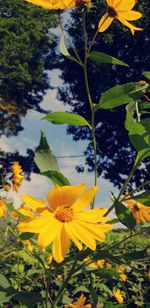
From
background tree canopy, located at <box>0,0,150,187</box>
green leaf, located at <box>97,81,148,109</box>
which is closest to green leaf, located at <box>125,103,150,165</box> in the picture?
green leaf, located at <box>97,81,148,109</box>

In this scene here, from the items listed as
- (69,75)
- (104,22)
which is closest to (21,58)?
(69,75)

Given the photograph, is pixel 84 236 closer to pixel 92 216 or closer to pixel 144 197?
pixel 92 216

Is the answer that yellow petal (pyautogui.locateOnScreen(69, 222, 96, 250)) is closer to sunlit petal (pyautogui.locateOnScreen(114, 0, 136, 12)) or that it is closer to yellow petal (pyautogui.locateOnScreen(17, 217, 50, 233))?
yellow petal (pyautogui.locateOnScreen(17, 217, 50, 233))

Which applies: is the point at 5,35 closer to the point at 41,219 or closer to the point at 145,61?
the point at 145,61

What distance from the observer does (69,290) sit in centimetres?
350

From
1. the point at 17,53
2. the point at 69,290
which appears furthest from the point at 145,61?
the point at 69,290

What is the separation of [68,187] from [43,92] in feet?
72.2

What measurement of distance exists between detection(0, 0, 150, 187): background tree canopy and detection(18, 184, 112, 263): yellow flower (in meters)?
19.3

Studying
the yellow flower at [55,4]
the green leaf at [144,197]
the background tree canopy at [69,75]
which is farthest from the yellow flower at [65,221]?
the background tree canopy at [69,75]

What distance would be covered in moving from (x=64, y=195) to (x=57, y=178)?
7 cm

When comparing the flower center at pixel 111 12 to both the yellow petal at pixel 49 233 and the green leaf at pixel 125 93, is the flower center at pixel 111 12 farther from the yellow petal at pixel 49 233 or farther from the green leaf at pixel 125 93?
the yellow petal at pixel 49 233

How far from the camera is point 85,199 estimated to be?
0.81 metres

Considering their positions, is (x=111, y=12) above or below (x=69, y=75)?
below

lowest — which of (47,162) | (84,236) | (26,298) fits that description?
(26,298)
